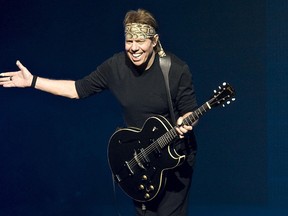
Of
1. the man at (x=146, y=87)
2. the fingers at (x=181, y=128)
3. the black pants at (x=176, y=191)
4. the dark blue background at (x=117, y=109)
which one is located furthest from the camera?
the dark blue background at (x=117, y=109)

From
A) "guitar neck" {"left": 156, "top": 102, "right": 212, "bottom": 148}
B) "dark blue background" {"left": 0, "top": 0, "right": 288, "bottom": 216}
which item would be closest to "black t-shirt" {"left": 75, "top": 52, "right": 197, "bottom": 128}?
"guitar neck" {"left": 156, "top": 102, "right": 212, "bottom": 148}

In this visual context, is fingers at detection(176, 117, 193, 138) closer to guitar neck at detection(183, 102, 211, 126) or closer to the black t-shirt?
guitar neck at detection(183, 102, 211, 126)

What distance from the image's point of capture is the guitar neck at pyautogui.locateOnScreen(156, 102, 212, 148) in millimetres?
3058

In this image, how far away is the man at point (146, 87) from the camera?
10.3ft

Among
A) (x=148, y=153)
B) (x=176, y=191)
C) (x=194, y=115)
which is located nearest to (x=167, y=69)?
(x=194, y=115)

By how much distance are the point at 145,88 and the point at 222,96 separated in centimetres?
40

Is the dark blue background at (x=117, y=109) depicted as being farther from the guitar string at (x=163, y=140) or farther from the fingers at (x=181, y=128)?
the fingers at (x=181, y=128)

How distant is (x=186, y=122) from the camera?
10.1 feet

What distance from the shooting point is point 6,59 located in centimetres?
466

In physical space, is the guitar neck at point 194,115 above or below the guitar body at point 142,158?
above

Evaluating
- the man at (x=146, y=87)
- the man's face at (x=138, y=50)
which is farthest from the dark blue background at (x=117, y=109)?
the man's face at (x=138, y=50)

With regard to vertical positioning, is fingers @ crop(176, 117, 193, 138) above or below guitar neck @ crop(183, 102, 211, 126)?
below

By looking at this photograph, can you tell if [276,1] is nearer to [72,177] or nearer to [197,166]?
[197,166]

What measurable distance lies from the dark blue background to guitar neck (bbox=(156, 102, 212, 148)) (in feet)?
4.14
